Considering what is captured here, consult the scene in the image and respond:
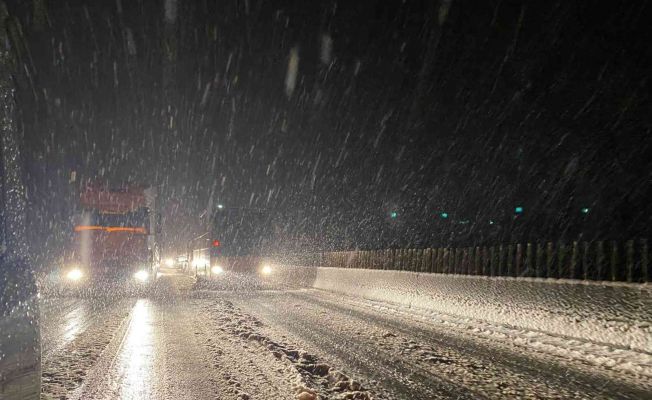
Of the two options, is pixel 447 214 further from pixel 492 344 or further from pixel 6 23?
pixel 6 23

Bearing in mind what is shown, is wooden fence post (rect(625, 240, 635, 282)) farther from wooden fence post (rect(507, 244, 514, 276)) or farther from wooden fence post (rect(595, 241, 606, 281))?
wooden fence post (rect(507, 244, 514, 276))

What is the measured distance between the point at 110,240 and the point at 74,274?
2.06m

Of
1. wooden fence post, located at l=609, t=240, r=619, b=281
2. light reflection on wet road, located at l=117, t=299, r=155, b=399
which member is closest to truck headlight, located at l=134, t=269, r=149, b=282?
light reflection on wet road, located at l=117, t=299, r=155, b=399

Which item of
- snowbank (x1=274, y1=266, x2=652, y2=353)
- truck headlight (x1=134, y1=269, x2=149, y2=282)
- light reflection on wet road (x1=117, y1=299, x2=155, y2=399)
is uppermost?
snowbank (x1=274, y1=266, x2=652, y2=353)

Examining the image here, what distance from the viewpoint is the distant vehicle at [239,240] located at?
27.1m

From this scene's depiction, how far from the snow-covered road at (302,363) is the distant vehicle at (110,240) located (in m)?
11.2

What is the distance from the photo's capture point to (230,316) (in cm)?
941

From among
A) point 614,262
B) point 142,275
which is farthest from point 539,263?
point 142,275

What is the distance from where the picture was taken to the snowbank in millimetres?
5559

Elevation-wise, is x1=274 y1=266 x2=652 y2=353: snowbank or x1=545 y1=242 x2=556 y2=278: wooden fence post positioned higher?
x1=545 y1=242 x2=556 y2=278: wooden fence post

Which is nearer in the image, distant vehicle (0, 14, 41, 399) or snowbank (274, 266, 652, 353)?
distant vehicle (0, 14, 41, 399)

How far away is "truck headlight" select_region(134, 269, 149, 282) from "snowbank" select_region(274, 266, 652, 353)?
1438 cm

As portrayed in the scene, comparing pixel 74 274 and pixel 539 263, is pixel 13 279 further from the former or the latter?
pixel 74 274

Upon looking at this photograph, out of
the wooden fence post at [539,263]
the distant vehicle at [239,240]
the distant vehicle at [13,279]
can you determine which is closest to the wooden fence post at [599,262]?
the wooden fence post at [539,263]
